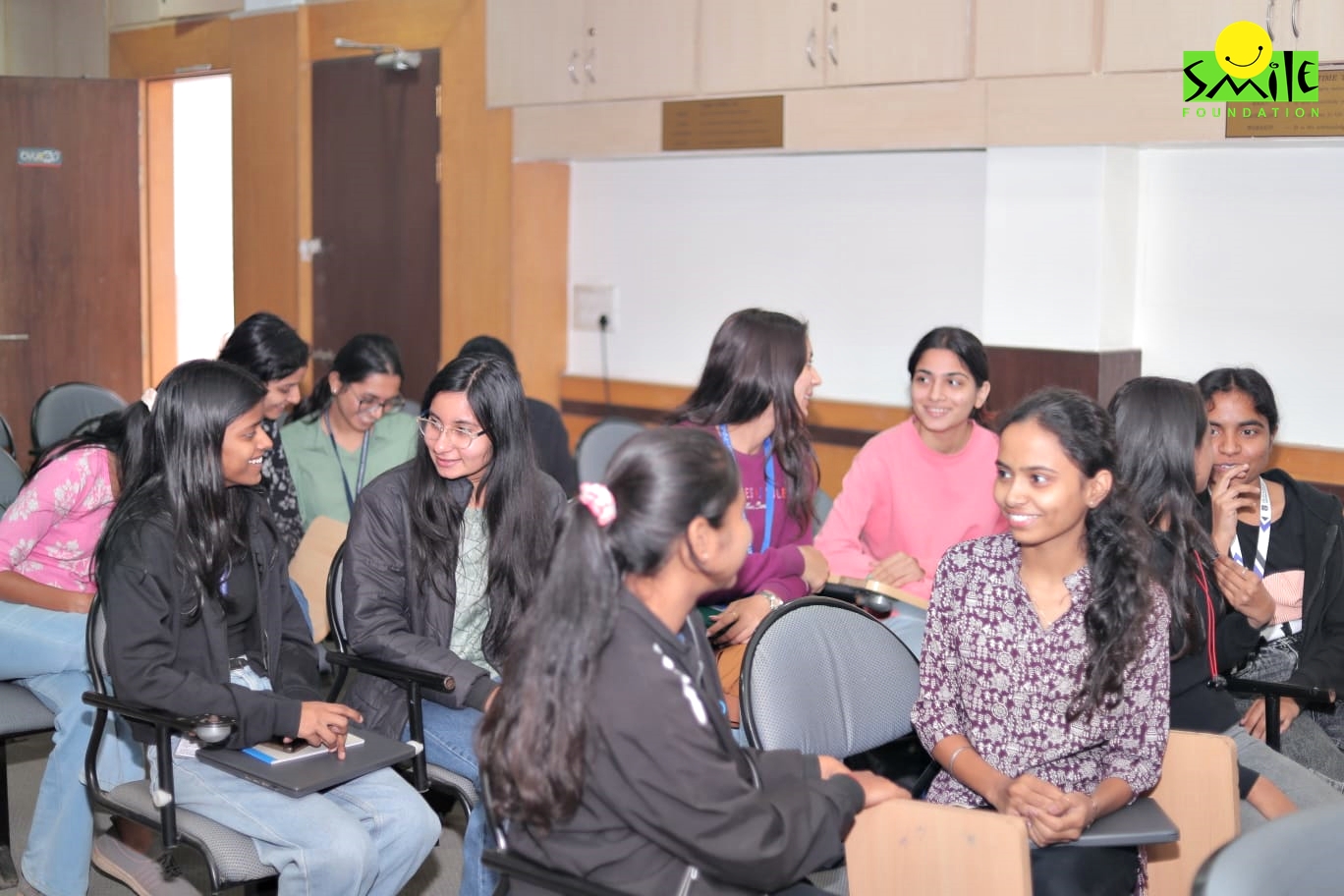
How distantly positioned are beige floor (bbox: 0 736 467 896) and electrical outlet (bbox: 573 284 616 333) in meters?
2.99

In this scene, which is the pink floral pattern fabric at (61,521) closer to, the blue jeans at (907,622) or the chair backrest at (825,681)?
the chair backrest at (825,681)

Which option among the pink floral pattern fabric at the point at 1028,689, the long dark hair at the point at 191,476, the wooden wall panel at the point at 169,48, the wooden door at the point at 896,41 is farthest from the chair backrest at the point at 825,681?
the wooden wall panel at the point at 169,48

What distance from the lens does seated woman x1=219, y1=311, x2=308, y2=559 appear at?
4023mm

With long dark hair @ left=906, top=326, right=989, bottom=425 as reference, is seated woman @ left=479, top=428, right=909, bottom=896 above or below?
below

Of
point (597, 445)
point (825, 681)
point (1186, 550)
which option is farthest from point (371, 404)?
point (1186, 550)

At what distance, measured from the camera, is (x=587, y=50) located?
19.6 feet

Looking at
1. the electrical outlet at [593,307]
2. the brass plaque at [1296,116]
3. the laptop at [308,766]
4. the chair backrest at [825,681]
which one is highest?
Result: the brass plaque at [1296,116]

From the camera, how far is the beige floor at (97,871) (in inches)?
133

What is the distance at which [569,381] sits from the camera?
6508 mm

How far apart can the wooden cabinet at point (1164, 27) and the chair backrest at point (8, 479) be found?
3.50 m

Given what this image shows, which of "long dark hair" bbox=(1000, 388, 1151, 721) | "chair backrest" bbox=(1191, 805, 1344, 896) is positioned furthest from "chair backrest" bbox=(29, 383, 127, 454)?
"chair backrest" bbox=(1191, 805, 1344, 896)

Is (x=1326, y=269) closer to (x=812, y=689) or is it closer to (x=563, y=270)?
(x=812, y=689)

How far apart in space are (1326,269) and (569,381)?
3275 millimetres

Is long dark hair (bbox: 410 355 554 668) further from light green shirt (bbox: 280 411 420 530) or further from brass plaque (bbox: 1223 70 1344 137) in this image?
brass plaque (bbox: 1223 70 1344 137)
